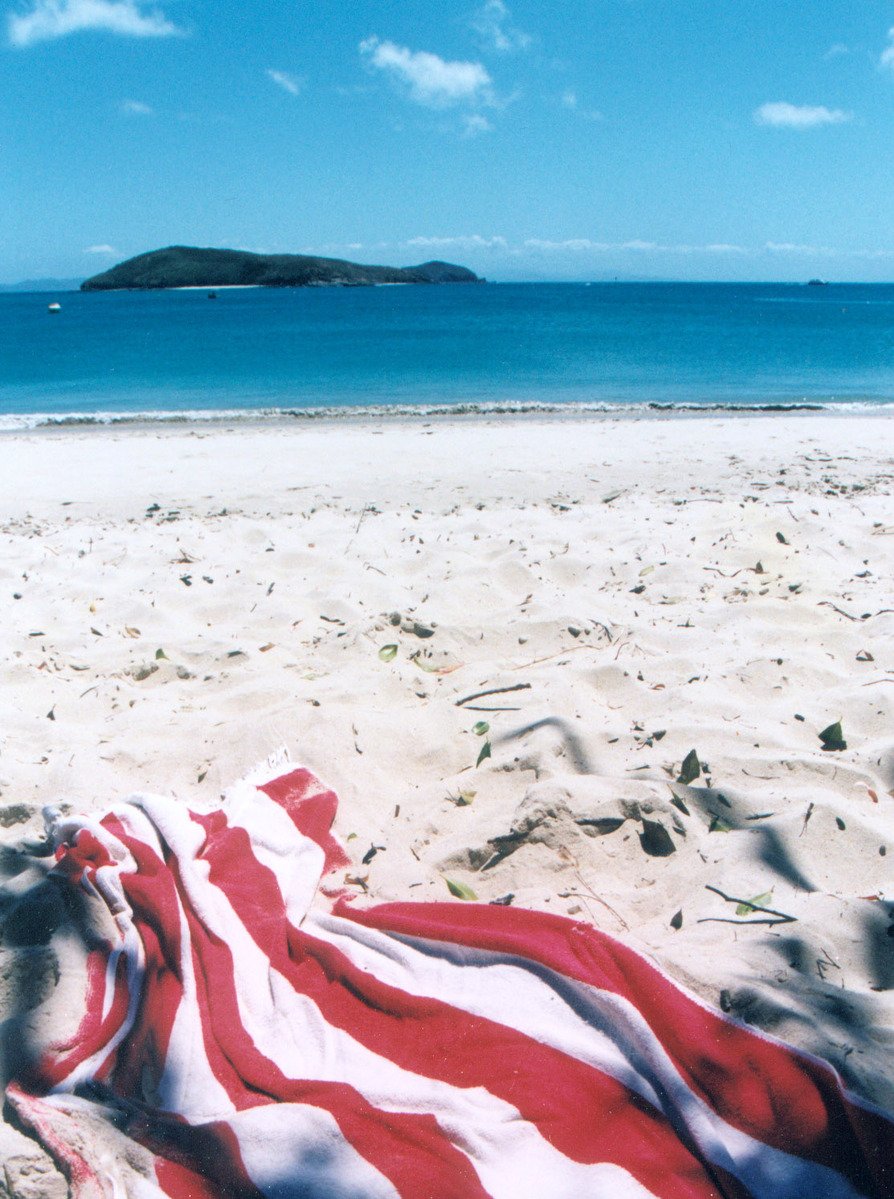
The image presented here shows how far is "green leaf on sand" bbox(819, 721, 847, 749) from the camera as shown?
262cm

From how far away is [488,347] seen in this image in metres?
26.0

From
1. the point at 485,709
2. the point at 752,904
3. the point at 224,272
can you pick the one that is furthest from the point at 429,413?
the point at 224,272

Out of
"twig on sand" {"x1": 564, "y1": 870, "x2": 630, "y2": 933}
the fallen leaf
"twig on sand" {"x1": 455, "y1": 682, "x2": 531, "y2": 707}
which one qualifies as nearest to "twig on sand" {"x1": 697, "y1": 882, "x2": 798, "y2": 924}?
"twig on sand" {"x1": 564, "y1": 870, "x2": 630, "y2": 933}

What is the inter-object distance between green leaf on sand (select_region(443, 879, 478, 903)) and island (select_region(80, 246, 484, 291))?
393 feet

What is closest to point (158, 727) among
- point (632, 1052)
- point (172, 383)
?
point (632, 1052)

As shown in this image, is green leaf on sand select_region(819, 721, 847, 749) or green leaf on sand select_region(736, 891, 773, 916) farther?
green leaf on sand select_region(819, 721, 847, 749)

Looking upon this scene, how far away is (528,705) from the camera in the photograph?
2.93 metres

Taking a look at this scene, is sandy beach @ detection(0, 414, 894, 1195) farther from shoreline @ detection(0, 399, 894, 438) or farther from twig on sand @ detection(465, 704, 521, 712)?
shoreline @ detection(0, 399, 894, 438)

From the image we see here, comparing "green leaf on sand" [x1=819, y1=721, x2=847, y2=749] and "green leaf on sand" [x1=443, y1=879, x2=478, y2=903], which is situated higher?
"green leaf on sand" [x1=819, y1=721, x2=847, y2=749]

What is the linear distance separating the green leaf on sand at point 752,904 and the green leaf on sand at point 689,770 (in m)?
0.47

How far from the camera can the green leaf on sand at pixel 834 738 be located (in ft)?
8.58

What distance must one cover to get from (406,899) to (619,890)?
0.53 m

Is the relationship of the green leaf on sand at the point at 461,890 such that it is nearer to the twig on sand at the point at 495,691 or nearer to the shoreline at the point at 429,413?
the twig on sand at the point at 495,691

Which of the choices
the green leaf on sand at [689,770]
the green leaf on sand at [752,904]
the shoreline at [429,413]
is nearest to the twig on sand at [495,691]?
the green leaf on sand at [689,770]
